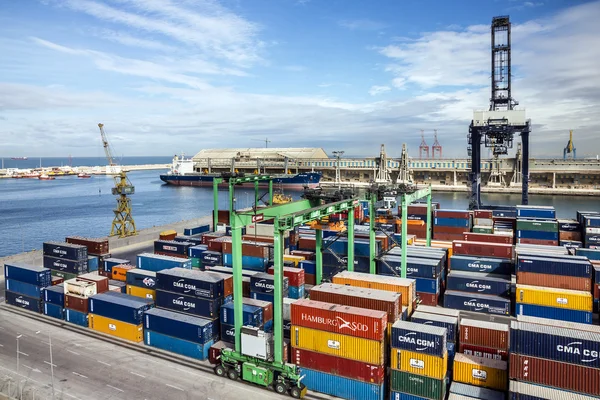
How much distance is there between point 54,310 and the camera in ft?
103

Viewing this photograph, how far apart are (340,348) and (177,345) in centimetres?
1116

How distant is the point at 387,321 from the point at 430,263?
1196 centimetres

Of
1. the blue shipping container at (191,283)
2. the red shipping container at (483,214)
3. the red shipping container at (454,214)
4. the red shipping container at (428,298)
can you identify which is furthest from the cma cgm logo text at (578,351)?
the red shipping container at (483,214)

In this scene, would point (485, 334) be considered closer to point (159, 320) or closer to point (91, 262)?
point (159, 320)

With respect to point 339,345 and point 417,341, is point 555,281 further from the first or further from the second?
point 339,345

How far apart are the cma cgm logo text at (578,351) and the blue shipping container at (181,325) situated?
708 inches

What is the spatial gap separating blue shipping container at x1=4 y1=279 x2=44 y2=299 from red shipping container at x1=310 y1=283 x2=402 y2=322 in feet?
76.4

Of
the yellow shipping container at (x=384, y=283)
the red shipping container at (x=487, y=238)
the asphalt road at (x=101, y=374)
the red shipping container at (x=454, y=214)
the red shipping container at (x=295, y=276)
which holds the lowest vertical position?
the asphalt road at (x=101, y=374)

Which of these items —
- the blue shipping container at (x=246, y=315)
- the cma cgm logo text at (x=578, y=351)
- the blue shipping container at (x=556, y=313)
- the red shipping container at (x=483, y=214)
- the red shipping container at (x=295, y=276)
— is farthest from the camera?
the red shipping container at (x=483, y=214)

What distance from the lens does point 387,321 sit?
20547 millimetres

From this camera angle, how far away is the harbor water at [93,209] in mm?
72312

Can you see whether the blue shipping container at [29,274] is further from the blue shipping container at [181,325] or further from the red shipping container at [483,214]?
the red shipping container at [483,214]

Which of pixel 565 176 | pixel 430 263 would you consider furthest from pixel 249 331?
pixel 565 176

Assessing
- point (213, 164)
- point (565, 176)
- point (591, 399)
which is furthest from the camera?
point (213, 164)
